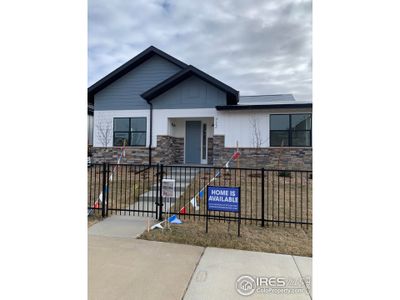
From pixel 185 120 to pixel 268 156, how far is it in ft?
16.1

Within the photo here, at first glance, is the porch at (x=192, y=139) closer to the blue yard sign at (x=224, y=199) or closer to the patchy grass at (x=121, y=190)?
the patchy grass at (x=121, y=190)

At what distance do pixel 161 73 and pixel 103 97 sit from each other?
11.6 ft

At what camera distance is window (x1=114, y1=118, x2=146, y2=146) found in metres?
12.2

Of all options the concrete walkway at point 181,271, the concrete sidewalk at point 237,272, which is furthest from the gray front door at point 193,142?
the concrete sidewalk at point 237,272

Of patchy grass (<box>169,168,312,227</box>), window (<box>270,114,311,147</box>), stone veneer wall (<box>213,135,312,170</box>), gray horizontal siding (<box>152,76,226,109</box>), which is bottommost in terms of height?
patchy grass (<box>169,168,312,227</box>)

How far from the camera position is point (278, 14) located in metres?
3.41

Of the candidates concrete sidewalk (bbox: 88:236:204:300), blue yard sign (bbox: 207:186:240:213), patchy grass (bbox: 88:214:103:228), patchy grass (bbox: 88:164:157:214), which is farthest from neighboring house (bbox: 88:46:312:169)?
concrete sidewalk (bbox: 88:236:204:300)

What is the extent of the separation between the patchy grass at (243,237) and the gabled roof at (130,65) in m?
9.51

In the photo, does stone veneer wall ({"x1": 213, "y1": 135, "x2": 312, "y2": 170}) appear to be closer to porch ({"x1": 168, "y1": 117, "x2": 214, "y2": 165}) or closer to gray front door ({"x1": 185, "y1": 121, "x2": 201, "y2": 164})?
porch ({"x1": 168, "y1": 117, "x2": 214, "y2": 165})

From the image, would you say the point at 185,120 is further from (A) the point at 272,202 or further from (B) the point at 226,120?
(A) the point at 272,202

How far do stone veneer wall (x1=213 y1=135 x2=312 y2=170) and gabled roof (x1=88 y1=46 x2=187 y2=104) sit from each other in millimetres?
4917

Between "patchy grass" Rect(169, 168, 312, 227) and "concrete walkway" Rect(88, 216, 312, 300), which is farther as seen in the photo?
"patchy grass" Rect(169, 168, 312, 227)

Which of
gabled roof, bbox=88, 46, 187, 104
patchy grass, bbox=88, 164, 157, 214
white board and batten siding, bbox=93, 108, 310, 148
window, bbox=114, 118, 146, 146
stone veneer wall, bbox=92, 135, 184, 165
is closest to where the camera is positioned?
patchy grass, bbox=88, 164, 157, 214

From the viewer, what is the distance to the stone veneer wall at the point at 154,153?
463 inches
